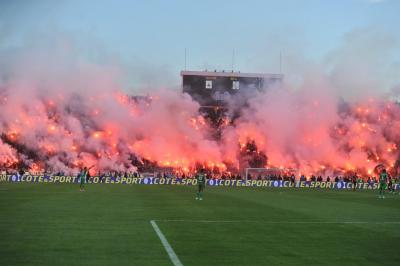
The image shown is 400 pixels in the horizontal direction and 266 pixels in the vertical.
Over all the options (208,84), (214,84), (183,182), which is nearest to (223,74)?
(214,84)

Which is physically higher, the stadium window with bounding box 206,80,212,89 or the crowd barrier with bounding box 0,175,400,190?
the stadium window with bounding box 206,80,212,89

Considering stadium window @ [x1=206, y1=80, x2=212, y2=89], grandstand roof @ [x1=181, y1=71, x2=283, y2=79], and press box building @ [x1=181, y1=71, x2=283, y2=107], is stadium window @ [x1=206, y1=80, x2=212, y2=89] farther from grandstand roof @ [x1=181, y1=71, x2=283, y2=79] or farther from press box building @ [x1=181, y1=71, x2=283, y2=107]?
grandstand roof @ [x1=181, y1=71, x2=283, y2=79]

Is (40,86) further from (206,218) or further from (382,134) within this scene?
(206,218)

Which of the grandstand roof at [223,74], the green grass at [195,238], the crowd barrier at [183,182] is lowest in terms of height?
the crowd barrier at [183,182]

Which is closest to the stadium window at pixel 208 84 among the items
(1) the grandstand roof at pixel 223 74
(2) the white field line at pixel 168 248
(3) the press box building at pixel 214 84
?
(3) the press box building at pixel 214 84

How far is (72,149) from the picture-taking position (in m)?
69.9

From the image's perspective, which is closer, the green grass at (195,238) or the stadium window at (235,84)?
the green grass at (195,238)

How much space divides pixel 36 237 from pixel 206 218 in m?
7.44

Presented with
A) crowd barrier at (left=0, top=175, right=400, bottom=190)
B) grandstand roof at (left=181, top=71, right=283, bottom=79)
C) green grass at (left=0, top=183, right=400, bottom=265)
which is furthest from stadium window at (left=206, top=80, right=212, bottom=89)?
green grass at (left=0, top=183, right=400, bottom=265)

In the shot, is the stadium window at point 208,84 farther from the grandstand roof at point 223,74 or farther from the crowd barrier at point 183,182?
the crowd barrier at point 183,182

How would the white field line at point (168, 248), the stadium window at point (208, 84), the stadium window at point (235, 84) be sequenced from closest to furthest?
the white field line at point (168, 248) → the stadium window at point (208, 84) → the stadium window at point (235, 84)

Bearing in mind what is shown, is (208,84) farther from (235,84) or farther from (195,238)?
(195,238)

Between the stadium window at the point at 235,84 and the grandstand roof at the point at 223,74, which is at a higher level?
the grandstand roof at the point at 223,74

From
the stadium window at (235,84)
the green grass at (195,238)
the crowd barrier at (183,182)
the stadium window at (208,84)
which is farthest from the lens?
the stadium window at (235,84)
